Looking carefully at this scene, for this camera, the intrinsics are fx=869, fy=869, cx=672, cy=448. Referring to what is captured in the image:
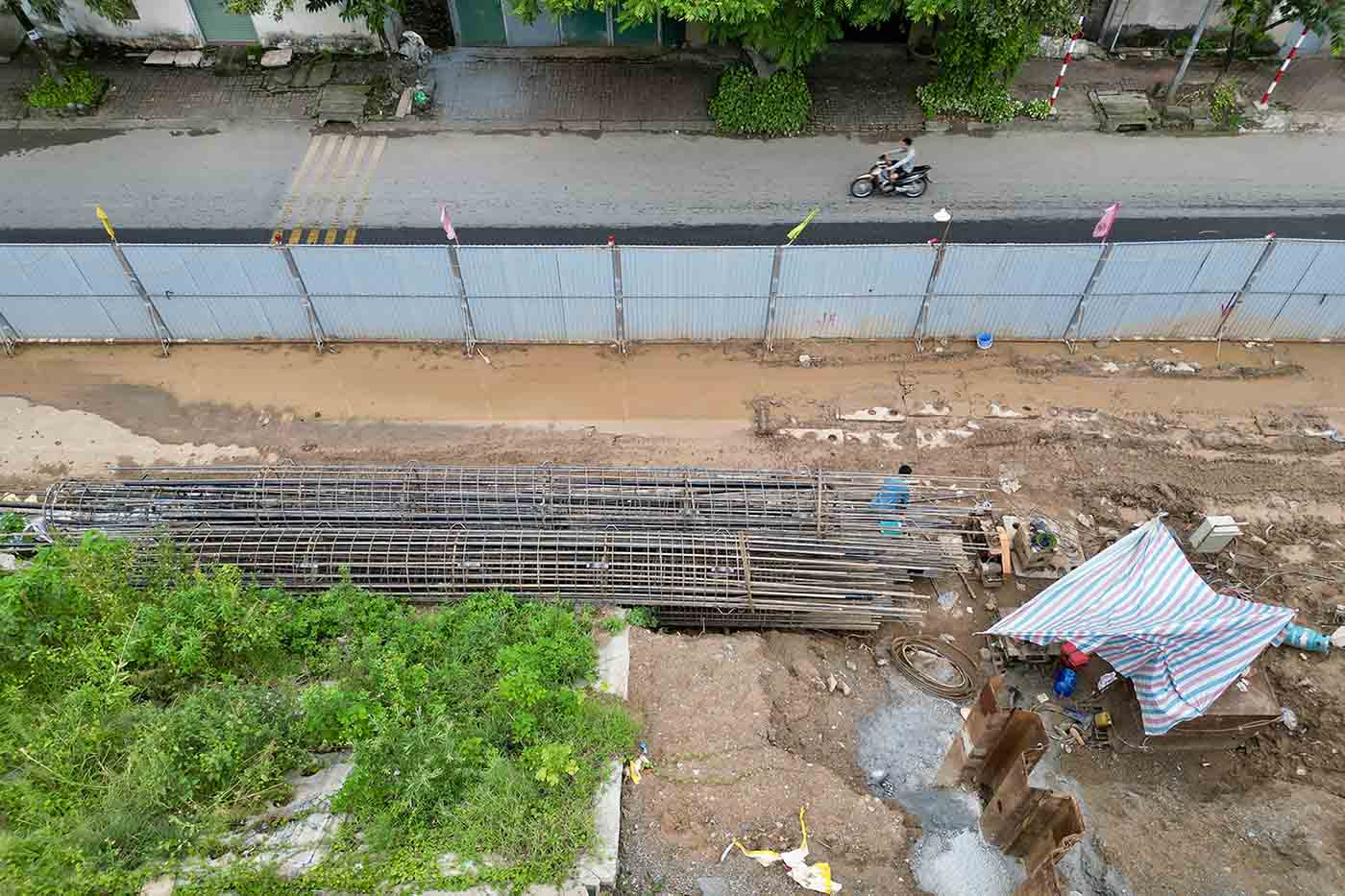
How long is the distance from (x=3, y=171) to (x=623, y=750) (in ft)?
64.2

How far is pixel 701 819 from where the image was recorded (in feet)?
30.2

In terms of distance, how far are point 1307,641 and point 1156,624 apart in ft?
9.88

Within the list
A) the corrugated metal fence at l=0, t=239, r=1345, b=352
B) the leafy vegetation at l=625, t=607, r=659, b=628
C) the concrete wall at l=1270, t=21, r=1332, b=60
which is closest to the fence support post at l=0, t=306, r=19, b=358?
the corrugated metal fence at l=0, t=239, r=1345, b=352

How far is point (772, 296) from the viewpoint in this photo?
48.8 feet

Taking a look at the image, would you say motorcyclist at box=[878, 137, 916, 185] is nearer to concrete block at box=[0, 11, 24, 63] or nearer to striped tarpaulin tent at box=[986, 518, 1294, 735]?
striped tarpaulin tent at box=[986, 518, 1294, 735]

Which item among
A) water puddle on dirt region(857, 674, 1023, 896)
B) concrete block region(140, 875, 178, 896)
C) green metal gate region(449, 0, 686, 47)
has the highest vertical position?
green metal gate region(449, 0, 686, 47)

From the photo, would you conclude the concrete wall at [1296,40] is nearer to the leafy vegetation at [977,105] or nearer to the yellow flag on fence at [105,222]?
the leafy vegetation at [977,105]

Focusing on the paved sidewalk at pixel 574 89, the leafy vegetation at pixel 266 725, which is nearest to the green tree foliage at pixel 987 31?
the paved sidewalk at pixel 574 89

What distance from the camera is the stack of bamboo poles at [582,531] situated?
449 inches

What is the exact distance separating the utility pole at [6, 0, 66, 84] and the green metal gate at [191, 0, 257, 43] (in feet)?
10.9

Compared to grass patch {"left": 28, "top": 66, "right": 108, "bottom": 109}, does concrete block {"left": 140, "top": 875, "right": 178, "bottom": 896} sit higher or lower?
higher

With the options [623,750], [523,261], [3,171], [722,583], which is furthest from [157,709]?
[3,171]

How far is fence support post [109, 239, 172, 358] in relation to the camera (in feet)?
47.0

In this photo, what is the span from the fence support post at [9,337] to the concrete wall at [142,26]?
999 centimetres
